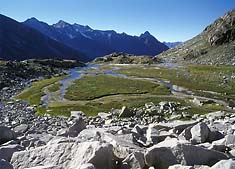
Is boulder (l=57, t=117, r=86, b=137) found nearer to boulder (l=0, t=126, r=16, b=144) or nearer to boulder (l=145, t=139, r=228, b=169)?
boulder (l=0, t=126, r=16, b=144)

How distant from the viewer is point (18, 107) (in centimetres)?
8019

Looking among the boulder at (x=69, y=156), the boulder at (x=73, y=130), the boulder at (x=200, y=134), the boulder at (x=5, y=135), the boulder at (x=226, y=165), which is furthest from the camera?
the boulder at (x=73, y=130)

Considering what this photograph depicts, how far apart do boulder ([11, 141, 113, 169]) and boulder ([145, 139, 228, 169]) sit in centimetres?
195

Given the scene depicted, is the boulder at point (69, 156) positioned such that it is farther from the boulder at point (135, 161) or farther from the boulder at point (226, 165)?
the boulder at point (226, 165)

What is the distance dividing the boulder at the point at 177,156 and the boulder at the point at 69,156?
6.38 ft

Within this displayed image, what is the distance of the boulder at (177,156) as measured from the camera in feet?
52.1

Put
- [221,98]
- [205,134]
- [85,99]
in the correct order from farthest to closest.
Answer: [85,99]
[221,98]
[205,134]

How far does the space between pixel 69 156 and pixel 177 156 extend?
15.8ft

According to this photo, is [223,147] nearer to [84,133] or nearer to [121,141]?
[121,141]

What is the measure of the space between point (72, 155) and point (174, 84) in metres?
110

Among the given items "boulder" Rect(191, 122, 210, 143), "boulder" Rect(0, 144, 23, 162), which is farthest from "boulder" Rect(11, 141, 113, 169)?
"boulder" Rect(191, 122, 210, 143)

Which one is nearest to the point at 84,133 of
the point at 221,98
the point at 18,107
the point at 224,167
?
the point at 224,167

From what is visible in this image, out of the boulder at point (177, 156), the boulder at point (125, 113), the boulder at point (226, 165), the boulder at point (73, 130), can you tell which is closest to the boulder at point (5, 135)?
the boulder at point (73, 130)

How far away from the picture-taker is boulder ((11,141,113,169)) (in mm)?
15242
